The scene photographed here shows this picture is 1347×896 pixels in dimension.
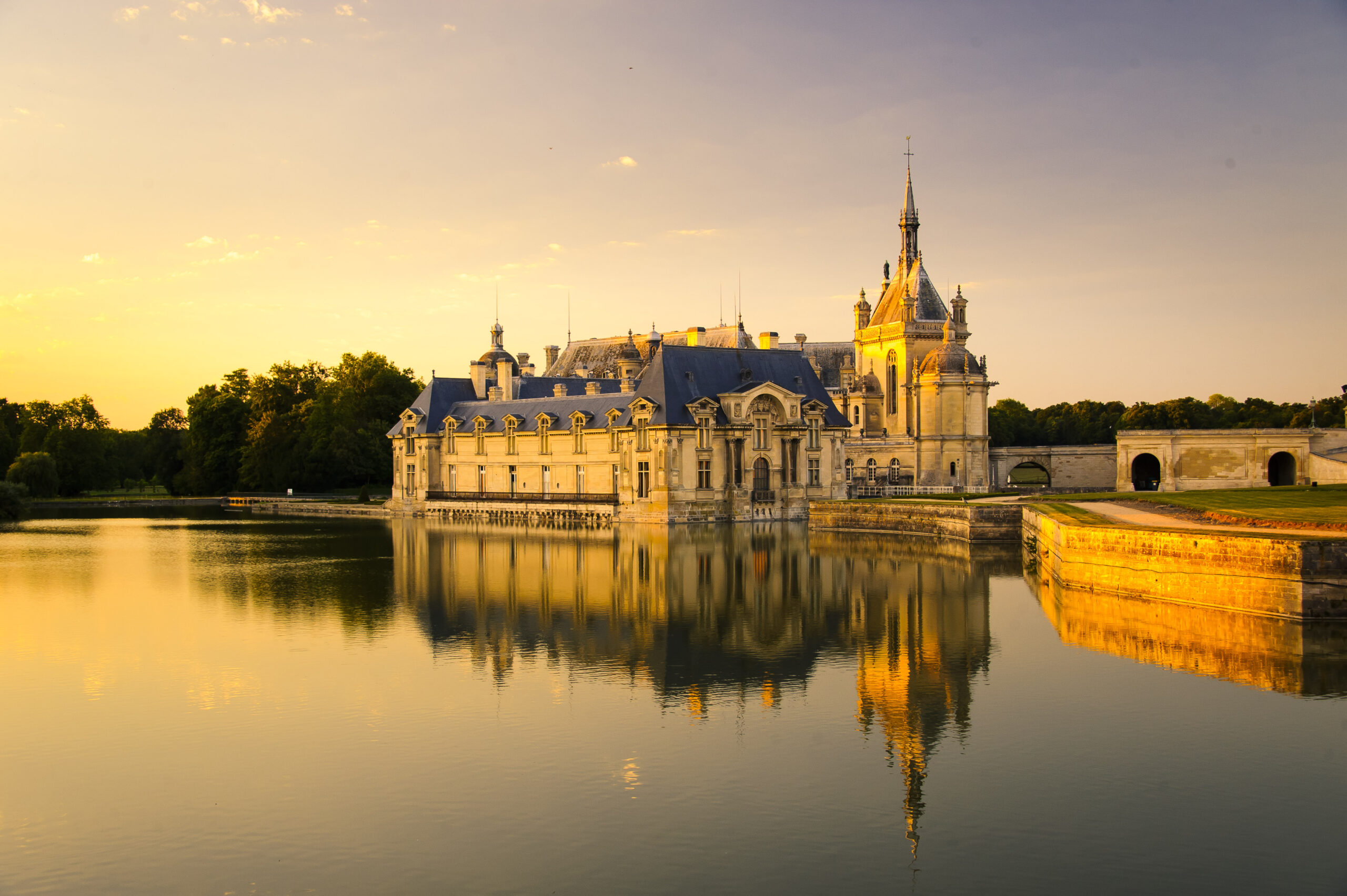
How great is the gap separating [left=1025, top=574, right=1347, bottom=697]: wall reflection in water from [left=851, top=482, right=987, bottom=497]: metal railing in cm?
3633

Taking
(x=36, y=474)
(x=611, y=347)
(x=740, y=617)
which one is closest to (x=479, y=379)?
(x=611, y=347)

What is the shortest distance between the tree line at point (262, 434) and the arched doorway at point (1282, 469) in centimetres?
5723

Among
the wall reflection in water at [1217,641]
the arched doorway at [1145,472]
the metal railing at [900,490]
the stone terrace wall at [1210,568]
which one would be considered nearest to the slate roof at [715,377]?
the metal railing at [900,490]

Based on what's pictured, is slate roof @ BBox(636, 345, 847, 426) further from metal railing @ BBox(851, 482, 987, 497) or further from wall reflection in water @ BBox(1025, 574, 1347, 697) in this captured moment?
wall reflection in water @ BBox(1025, 574, 1347, 697)

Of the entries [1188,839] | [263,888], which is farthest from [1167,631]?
[263,888]

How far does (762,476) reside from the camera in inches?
2189

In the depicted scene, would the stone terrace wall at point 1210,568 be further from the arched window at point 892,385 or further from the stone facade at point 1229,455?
the arched window at point 892,385

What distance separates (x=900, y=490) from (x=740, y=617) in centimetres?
4026

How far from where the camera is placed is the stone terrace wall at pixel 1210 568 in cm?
2077

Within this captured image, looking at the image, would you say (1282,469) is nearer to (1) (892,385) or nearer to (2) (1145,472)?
(2) (1145,472)

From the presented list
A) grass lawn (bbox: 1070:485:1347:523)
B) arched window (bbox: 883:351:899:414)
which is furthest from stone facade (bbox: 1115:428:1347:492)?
grass lawn (bbox: 1070:485:1347:523)

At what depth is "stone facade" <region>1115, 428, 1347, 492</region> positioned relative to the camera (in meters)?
59.0

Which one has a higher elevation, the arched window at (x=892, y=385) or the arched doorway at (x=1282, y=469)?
the arched window at (x=892, y=385)

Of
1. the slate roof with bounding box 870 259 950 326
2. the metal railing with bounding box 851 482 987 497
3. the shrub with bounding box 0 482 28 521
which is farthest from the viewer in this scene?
the slate roof with bounding box 870 259 950 326
